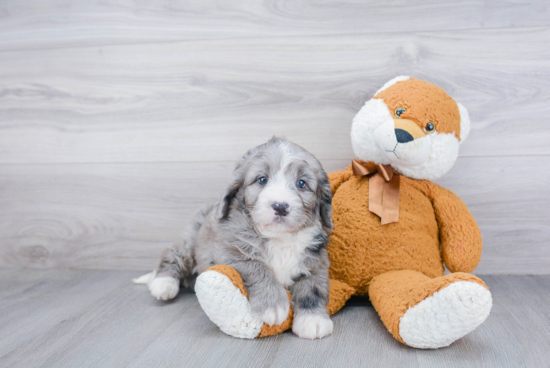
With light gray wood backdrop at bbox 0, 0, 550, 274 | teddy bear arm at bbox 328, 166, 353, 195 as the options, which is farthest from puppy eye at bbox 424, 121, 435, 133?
light gray wood backdrop at bbox 0, 0, 550, 274

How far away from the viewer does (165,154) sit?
2119mm

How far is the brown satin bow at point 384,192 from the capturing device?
1.57 meters

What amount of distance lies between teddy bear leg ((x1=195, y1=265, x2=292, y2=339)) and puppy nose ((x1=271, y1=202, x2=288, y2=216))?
9.8 inches

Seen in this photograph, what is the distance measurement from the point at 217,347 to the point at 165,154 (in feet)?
3.54

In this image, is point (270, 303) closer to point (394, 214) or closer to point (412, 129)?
point (394, 214)

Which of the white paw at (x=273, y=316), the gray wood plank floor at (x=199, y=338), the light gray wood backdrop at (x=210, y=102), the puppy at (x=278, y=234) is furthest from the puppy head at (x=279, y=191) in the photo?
the light gray wood backdrop at (x=210, y=102)

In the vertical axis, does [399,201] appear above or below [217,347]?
above

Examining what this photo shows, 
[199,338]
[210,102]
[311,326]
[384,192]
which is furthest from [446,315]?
[210,102]

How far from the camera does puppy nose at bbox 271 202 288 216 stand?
132 centimetres

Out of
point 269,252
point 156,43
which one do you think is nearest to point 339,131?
point 269,252

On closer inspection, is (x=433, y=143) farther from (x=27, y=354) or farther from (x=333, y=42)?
(x=27, y=354)

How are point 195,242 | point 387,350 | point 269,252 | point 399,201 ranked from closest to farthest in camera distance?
point 387,350
point 269,252
point 399,201
point 195,242

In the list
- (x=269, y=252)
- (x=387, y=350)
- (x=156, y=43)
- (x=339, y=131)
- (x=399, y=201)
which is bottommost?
(x=387, y=350)

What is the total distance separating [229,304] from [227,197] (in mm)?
377
